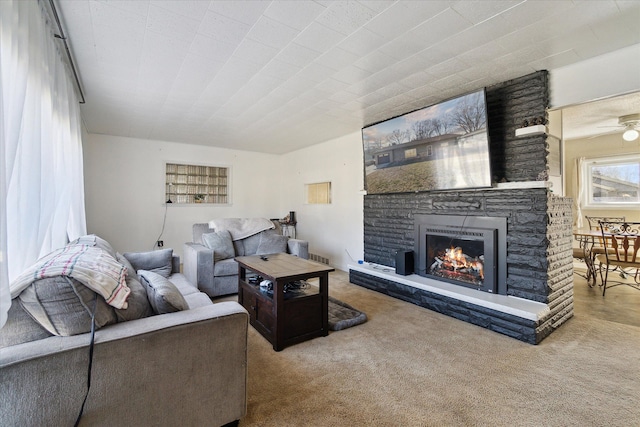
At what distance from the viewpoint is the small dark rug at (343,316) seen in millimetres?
2700

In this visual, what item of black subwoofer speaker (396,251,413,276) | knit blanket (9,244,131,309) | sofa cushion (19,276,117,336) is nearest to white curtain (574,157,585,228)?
black subwoofer speaker (396,251,413,276)

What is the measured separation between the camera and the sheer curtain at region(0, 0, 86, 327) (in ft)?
4.17

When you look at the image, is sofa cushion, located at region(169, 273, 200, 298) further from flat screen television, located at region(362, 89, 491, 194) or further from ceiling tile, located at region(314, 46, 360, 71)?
flat screen television, located at region(362, 89, 491, 194)

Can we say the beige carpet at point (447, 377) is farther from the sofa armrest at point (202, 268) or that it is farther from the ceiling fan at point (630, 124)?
the ceiling fan at point (630, 124)

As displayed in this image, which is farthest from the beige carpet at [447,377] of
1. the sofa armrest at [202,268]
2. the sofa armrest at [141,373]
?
the sofa armrest at [202,268]

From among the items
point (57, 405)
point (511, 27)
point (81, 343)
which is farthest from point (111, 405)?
point (511, 27)

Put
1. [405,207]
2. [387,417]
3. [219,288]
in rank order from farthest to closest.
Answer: [405,207], [219,288], [387,417]

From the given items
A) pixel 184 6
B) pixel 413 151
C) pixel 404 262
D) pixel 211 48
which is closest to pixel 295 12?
pixel 184 6

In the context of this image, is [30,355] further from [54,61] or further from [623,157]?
[623,157]

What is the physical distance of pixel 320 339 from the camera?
8.23 feet

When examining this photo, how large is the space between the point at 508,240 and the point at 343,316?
1.80 metres

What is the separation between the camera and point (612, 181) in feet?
16.8

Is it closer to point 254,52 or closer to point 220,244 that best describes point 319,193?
point 220,244

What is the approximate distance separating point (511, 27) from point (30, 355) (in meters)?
3.17
